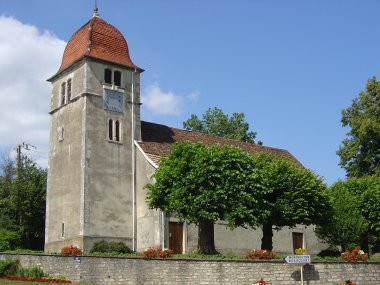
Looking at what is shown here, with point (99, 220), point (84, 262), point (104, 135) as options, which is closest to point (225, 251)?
point (99, 220)

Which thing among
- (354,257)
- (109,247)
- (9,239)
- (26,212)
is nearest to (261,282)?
(354,257)

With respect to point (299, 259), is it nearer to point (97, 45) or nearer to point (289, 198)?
point (289, 198)

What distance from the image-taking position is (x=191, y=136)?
44.0 metres

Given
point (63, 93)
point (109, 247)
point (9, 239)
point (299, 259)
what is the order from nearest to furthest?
1. point (299, 259)
2. point (109, 247)
3. point (63, 93)
4. point (9, 239)

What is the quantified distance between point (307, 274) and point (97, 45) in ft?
73.4

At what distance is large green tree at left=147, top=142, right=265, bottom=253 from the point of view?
2955 centimetres

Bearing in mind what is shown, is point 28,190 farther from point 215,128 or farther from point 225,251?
point 215,128

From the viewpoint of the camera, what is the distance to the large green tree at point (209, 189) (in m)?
29.5

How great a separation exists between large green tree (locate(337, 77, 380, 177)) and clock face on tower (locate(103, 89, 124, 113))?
71.8ft

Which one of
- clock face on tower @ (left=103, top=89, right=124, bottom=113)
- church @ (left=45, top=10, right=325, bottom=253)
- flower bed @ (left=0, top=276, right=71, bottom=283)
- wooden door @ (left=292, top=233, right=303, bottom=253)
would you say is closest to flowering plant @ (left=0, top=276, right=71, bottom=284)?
flower bed @ (left=0, top=276, right=71, bottom=283)

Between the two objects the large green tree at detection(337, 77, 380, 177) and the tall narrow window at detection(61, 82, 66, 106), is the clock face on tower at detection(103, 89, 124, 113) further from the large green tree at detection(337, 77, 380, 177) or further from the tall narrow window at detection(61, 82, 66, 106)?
the large green tree at detection(337, 77, 380, 177)

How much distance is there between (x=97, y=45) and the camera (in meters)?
39.8

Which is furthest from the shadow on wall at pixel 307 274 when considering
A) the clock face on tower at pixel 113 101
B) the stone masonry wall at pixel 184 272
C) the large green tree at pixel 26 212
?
the large green tree at pixel 26 212

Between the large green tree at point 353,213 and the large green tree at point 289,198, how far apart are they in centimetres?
145
